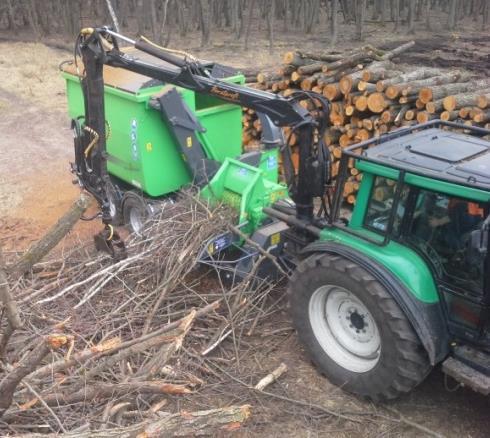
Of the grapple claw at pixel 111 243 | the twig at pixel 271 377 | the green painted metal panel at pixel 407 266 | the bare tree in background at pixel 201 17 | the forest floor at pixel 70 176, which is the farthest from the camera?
the bare tree in background at pixel 201 17

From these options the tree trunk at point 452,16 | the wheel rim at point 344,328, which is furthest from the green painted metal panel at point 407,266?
the tree trunk at point 452,16

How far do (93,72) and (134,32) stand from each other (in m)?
20.2

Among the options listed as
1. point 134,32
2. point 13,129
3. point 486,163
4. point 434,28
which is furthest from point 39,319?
point 434,28

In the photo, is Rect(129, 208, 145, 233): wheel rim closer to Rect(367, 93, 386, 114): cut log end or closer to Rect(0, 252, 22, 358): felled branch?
Rect(367, 93, 386, 114): cut log end

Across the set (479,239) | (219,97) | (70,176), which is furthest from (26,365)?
(70,176)

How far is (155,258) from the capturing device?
18.2 feet

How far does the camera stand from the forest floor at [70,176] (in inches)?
166

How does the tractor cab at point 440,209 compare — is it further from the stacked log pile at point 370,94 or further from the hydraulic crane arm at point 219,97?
the stacked log pile at point 370,94

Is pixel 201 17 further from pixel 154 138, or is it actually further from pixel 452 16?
pixel 154 138

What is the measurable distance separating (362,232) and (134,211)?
3.89 metres

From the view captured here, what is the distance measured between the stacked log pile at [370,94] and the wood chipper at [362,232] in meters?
2.13

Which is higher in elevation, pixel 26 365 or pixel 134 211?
pixel 26 365

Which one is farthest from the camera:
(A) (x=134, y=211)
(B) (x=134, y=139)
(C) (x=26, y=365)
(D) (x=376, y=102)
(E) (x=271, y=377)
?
(D) (x=376, y=102)

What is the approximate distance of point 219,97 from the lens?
535 centimetres
